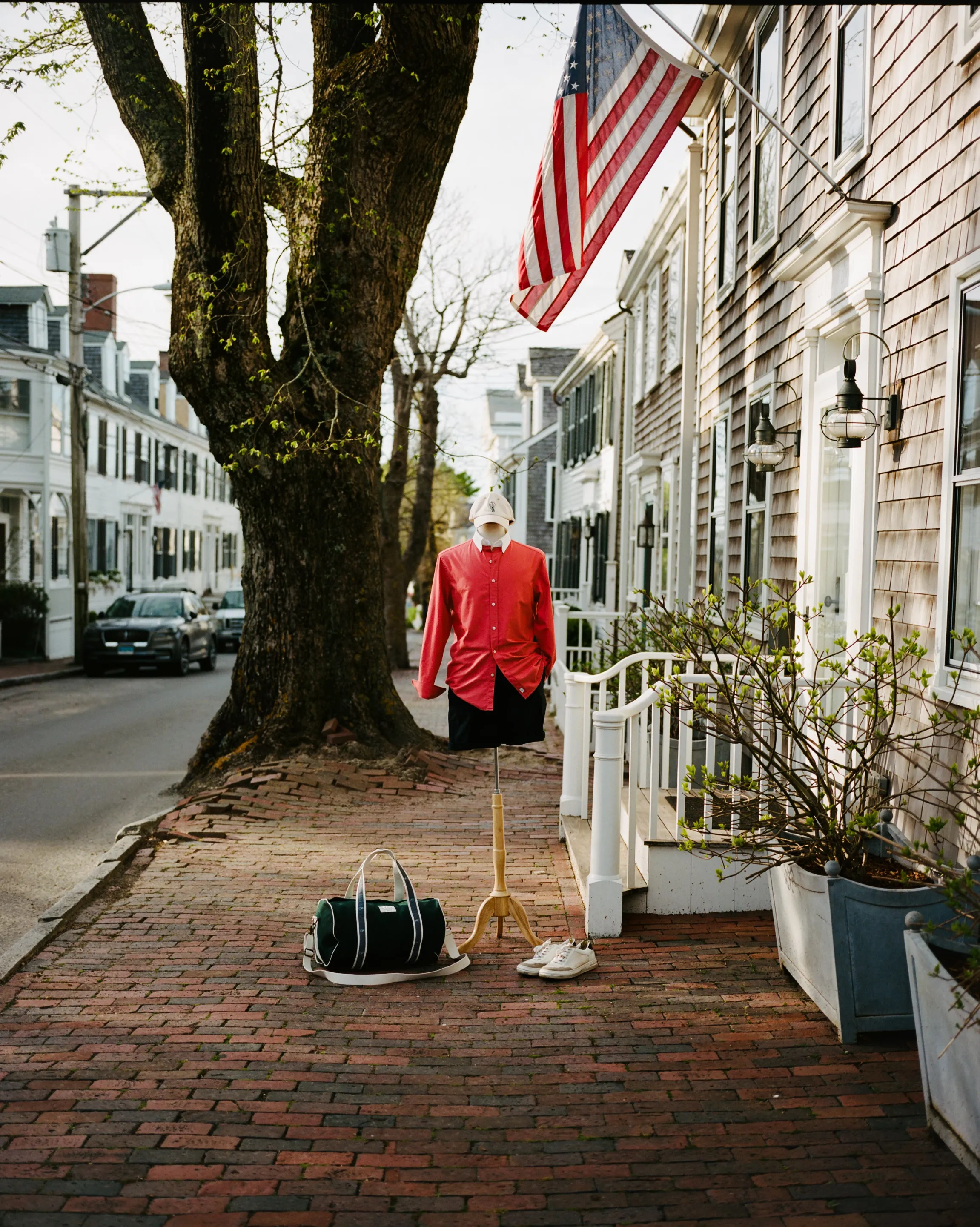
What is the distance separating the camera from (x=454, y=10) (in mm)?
9195

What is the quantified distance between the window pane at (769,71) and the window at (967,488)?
4.74 meters

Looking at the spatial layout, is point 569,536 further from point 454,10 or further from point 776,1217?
point 776,1217

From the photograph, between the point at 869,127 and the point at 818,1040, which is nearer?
the point at 818,1040

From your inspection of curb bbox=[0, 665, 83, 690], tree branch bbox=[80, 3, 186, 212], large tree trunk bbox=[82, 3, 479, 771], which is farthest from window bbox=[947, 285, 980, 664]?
curb bbox=[0, 665, 83, 690]

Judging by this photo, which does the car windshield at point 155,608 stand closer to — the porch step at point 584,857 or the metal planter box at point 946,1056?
the porch step at point 584,857

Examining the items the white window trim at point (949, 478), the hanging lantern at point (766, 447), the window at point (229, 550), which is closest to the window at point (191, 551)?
the window at point (229, 550)

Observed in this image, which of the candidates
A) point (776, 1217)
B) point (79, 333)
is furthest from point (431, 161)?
point (79, 333)

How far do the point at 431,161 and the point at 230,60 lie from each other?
1.95 m

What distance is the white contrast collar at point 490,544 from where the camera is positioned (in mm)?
5879

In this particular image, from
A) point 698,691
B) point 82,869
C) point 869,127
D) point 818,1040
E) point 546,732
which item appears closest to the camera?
point 818,1040

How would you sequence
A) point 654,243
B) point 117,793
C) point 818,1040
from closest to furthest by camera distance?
point 818,1040 < point 117,793 < point 654,243

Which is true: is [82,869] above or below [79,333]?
below

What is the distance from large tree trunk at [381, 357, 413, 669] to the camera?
23906 mm

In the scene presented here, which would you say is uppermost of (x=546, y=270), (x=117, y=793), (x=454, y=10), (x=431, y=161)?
(x=454, y=10)
